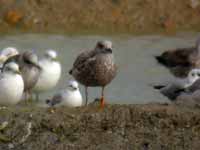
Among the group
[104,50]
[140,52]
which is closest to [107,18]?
[140,52]

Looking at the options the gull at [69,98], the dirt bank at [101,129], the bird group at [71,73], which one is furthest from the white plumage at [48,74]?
the dirt bank at [101,129]

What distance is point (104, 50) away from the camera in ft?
37.2

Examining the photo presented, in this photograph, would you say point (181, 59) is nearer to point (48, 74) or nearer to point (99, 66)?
point (48, 74)

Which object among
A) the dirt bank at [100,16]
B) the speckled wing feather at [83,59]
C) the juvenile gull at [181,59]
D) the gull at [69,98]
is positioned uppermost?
the dirt bank at [100,16]

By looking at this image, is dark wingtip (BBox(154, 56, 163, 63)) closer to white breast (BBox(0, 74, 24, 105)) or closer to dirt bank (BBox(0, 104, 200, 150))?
white breast (BBox(0, 74, 24, 105))

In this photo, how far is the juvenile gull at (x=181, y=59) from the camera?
1748 centimetres

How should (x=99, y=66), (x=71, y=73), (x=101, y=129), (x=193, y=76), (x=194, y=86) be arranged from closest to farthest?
(x=101, y=129)
(x=99, y=66)
(x=71, y=73)
(x=194, y=86)
(x=193, y=76)

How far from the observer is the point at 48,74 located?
1462 cm

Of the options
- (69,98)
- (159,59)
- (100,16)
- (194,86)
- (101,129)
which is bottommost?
(101,129)

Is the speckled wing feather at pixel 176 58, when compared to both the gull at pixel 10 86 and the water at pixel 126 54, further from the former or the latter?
the gull at pixel 10 86

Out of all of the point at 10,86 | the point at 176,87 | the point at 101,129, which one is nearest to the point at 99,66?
the point at 10,86

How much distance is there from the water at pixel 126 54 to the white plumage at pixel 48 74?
1.65ft

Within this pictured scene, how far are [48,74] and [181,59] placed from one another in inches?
153

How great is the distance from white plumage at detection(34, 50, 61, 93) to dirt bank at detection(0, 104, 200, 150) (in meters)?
4.03
